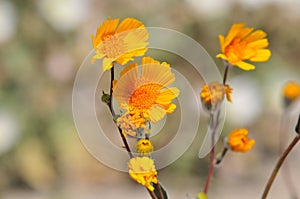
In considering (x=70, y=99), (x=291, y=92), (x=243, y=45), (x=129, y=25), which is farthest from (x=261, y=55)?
(x=70, y=99)

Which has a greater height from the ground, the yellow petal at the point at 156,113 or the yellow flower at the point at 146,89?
the yellow flower at the point at 146,89

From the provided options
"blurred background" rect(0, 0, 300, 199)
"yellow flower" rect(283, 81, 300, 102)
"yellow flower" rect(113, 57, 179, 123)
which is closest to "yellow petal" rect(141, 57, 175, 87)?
"yellow flower" rect(113, 57, 179, 123)

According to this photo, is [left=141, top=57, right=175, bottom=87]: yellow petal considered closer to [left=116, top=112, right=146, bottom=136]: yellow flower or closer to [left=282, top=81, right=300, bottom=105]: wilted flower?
[left=116, top=112, right=146, bottom=136]: yellow flower

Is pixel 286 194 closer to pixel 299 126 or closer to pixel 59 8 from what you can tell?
pixel 59 8

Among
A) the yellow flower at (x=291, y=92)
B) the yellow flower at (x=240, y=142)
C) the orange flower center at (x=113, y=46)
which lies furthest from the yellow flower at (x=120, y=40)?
the yellow flower at (x=291, y=92)

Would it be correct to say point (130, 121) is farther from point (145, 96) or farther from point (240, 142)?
point (240, 142)

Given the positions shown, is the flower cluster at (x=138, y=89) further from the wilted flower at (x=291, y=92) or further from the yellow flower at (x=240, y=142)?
the wilted flower at (x=291, y=92)

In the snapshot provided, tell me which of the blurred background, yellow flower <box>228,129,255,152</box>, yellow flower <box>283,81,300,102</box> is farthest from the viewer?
the blurred background
